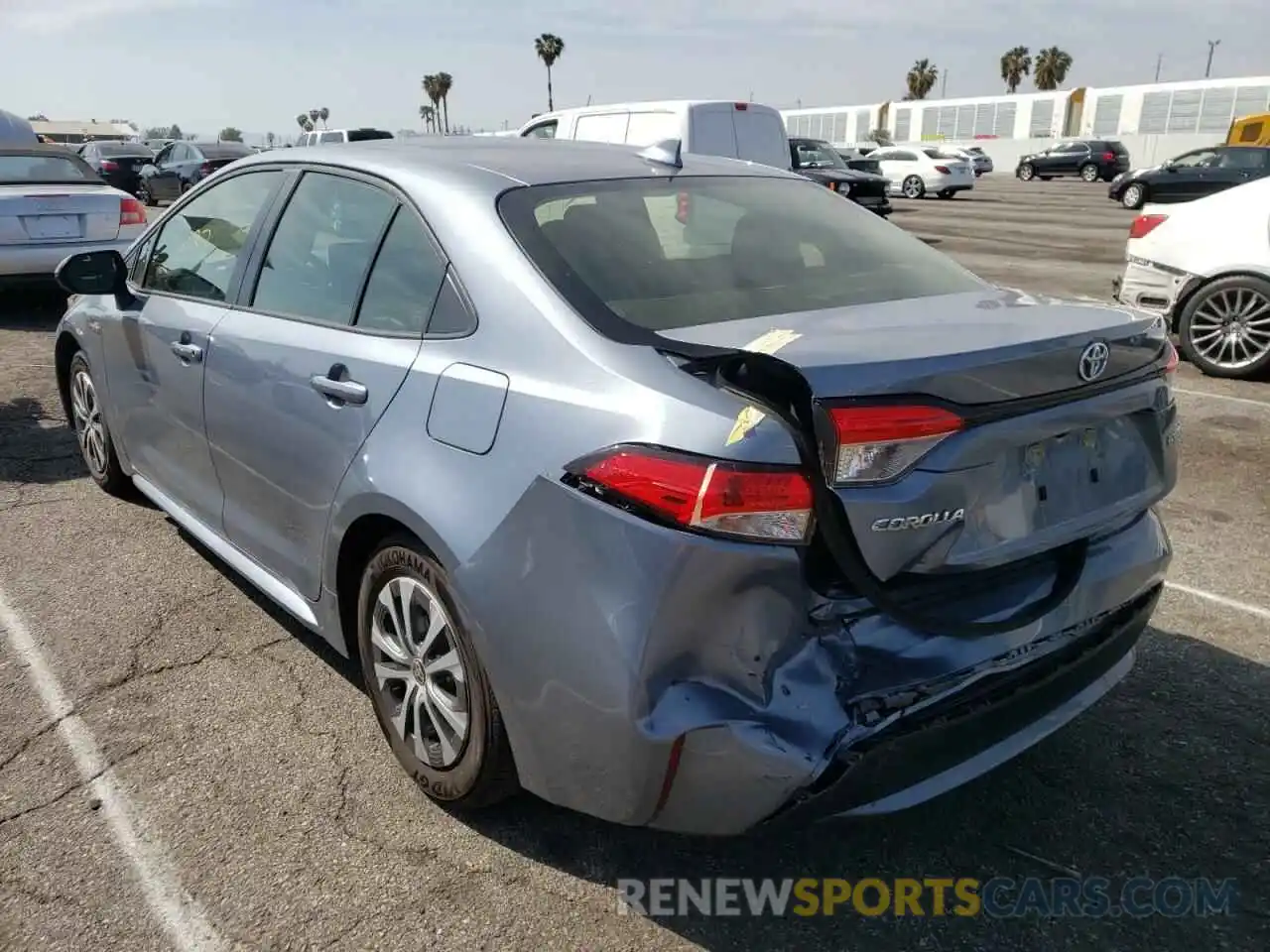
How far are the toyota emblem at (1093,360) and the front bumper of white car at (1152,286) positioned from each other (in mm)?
5879

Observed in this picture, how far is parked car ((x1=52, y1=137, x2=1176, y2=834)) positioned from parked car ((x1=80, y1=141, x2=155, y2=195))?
25.1 meters

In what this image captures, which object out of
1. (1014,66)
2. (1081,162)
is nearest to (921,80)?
(1014,66)

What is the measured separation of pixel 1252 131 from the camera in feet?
105

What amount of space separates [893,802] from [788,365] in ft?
3.07

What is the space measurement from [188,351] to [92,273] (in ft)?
2.77

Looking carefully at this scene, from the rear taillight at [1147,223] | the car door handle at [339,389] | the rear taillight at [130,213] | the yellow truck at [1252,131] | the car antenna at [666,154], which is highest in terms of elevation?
the car antenna at [666,154]

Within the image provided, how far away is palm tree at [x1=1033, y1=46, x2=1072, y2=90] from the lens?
85250 mm

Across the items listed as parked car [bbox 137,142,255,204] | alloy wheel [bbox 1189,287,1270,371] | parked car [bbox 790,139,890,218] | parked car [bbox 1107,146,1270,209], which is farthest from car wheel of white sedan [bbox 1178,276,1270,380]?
parked car [bbox 137,142,255,204]

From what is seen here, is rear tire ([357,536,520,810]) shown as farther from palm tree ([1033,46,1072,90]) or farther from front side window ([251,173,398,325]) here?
palm tree ([1033,46,1072,90])

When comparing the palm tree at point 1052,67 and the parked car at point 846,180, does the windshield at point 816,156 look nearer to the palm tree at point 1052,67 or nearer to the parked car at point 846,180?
the parked car at point 846,180

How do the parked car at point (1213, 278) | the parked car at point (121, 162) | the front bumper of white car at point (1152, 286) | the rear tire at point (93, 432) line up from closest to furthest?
the rear tire at point (93, 432), the parked car at point (1213, 278), the front bumper of white car at point (1152, 286), the parked car at point (121, 162)

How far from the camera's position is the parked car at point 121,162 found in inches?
993

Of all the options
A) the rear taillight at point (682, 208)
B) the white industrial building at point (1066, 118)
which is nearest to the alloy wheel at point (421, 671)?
the rear taillight at point (682, 208)

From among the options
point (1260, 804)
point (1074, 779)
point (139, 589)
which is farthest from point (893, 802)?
point (139, 589)
